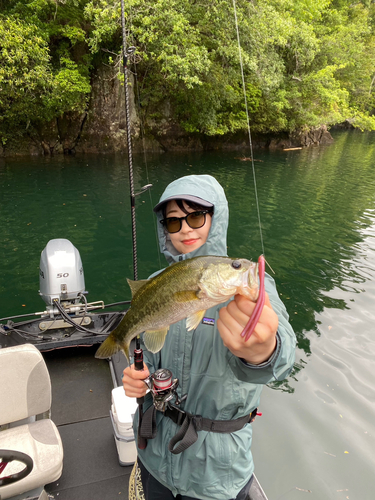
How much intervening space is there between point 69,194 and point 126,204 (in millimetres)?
3023

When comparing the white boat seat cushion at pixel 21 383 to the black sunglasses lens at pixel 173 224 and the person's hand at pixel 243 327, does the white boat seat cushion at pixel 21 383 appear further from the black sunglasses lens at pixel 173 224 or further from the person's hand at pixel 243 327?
the person's hand at pixel 243 327

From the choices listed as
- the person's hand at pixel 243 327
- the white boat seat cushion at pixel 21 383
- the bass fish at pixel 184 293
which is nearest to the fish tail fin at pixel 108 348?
the bass fish at pixel 184 293

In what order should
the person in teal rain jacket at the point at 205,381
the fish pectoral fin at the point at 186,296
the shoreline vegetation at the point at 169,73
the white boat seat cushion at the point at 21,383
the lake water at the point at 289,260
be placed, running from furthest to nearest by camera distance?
the shoreline vegetation at the point at 169,73
the lake water at the point at 289,260
the white boat seat cushion at the point at 21,383
the person in teal rain jacket at the point at 205,381
the fish pectoral fin at the point at 186,296

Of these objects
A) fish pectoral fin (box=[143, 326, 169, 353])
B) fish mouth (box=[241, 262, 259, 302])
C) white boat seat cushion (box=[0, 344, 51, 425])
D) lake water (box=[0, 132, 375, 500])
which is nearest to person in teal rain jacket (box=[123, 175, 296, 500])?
fish pectoral fin (box=[143, 326, 169, 353])

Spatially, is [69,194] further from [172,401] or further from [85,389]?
[172,401]

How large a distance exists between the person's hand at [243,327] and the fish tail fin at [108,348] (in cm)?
89

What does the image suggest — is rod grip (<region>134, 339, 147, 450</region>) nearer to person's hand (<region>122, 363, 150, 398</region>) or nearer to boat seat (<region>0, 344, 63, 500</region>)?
person's hand (<region>122, 363, 150, 398</region>)

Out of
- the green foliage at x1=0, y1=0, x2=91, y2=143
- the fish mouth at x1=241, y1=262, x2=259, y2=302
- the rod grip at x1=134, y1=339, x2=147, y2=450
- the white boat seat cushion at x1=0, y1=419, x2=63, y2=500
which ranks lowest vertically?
the white boat seat cushion at x1=0, y1=419, x2=63, y2=500

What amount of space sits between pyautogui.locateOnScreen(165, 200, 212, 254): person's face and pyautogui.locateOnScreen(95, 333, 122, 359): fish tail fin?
71 centimetres

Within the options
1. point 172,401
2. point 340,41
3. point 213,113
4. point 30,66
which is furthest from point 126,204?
point 340,41

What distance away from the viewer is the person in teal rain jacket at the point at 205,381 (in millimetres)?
1685

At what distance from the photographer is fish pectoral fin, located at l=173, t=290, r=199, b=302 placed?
1.53 metres

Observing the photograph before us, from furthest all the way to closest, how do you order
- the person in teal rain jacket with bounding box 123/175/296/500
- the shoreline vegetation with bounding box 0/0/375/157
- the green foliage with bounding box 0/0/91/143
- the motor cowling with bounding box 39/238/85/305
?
1. the shoreline vegetation with bounding box 0/0/375/157
2. the green foliage with bounding box 0/0/91/143
3. the motor cowling with bounding box 39/238/85/305
4. the person in teal rain jacket with bounding box 123/175/296/500

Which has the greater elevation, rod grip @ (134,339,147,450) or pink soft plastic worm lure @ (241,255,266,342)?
pink soft plastic worm lure @ (241,255,266,342)
